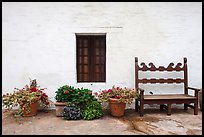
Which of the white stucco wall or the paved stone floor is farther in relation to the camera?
the white stucco wall

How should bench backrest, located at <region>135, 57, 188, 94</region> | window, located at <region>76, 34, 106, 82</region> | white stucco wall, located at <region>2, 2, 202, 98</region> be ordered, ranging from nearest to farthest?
bench backrest, located at <region>135, 57, 188, 94</region>
white stucco wall, located at <region>2, 2, 202, 98</region>
window, located at <region>76, 34, 106, 82</region>

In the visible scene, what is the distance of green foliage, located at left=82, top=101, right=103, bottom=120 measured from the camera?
3934 millimetres

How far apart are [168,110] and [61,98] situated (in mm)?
2385

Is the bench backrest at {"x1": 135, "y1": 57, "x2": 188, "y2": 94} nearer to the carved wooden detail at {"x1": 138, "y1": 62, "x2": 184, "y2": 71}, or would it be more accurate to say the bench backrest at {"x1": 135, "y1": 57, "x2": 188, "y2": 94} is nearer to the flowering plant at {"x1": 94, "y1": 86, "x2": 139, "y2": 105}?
the carved wooden detail at {"x1": 138, "y1": 62, "x2": 184, "y2": 71}

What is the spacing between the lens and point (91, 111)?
400 centimetres

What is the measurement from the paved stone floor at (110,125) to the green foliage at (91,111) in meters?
0.11

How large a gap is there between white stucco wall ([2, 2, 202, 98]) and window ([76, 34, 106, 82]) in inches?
8.3

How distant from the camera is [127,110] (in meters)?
4.74

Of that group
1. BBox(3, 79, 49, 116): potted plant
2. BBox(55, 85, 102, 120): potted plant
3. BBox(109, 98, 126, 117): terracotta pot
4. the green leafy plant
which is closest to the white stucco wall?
BBox(3, 79, 49, 116): potted plant

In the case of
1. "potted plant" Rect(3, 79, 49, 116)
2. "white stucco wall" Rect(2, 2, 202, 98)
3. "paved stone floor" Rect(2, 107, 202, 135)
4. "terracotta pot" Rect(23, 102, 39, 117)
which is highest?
"white stucco wall" Rect(2, 2, 202, 98)

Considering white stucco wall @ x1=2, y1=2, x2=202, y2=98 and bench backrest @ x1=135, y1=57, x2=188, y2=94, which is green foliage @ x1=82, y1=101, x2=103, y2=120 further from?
bench backrest @ x1=135, y1=57, x2=188, y2=94

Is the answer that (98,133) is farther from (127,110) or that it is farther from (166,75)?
(166,75)

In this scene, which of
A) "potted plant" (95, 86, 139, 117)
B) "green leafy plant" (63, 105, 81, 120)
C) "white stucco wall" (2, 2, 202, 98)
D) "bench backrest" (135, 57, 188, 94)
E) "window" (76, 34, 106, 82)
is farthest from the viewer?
"window" (76, 34, 106, 82)

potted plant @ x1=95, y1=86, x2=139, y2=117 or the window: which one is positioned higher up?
the window
